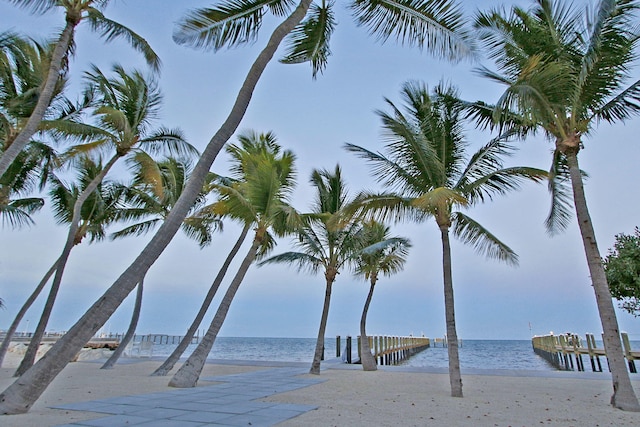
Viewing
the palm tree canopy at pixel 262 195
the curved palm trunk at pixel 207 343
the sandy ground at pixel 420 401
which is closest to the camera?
A: the sandy ground at pixel 420 401

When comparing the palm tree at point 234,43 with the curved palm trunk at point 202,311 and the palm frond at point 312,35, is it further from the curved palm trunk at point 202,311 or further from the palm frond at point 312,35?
the curved palm trunk at point 202,311

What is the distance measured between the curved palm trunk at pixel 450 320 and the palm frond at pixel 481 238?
2.98ft

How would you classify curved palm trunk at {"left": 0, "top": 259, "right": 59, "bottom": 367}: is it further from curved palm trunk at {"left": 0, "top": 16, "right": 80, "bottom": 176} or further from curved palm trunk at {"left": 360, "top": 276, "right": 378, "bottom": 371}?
curved palm trunk at {"left": 360, "top": 276, "right": 378, "bottom": 371}

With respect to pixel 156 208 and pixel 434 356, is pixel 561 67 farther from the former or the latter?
pixel 434 356

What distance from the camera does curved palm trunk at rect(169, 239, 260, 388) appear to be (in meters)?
8.22

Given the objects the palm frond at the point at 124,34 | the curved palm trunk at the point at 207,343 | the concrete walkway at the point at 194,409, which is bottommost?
the concrete walkway at the point at 194,409

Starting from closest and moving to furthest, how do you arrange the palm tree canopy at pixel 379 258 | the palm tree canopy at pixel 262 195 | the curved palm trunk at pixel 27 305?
the palm tree canopy at pixel 262 195, the curved palm trunk at pixel 27 305, the palm tree canopy at pixel 379 258

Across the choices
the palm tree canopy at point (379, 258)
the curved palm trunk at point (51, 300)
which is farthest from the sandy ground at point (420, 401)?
the palm tree canopy at point (379, 258)

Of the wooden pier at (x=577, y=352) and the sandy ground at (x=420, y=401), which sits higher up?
the wooden pier at (x=577, y=352)

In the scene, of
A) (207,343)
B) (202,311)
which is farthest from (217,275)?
(207,343)

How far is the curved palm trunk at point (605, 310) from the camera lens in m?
6.02

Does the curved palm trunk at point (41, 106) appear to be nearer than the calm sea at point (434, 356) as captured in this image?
Yes

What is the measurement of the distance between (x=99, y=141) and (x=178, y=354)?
6136mm

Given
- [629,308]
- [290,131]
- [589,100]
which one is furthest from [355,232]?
[629,308]
